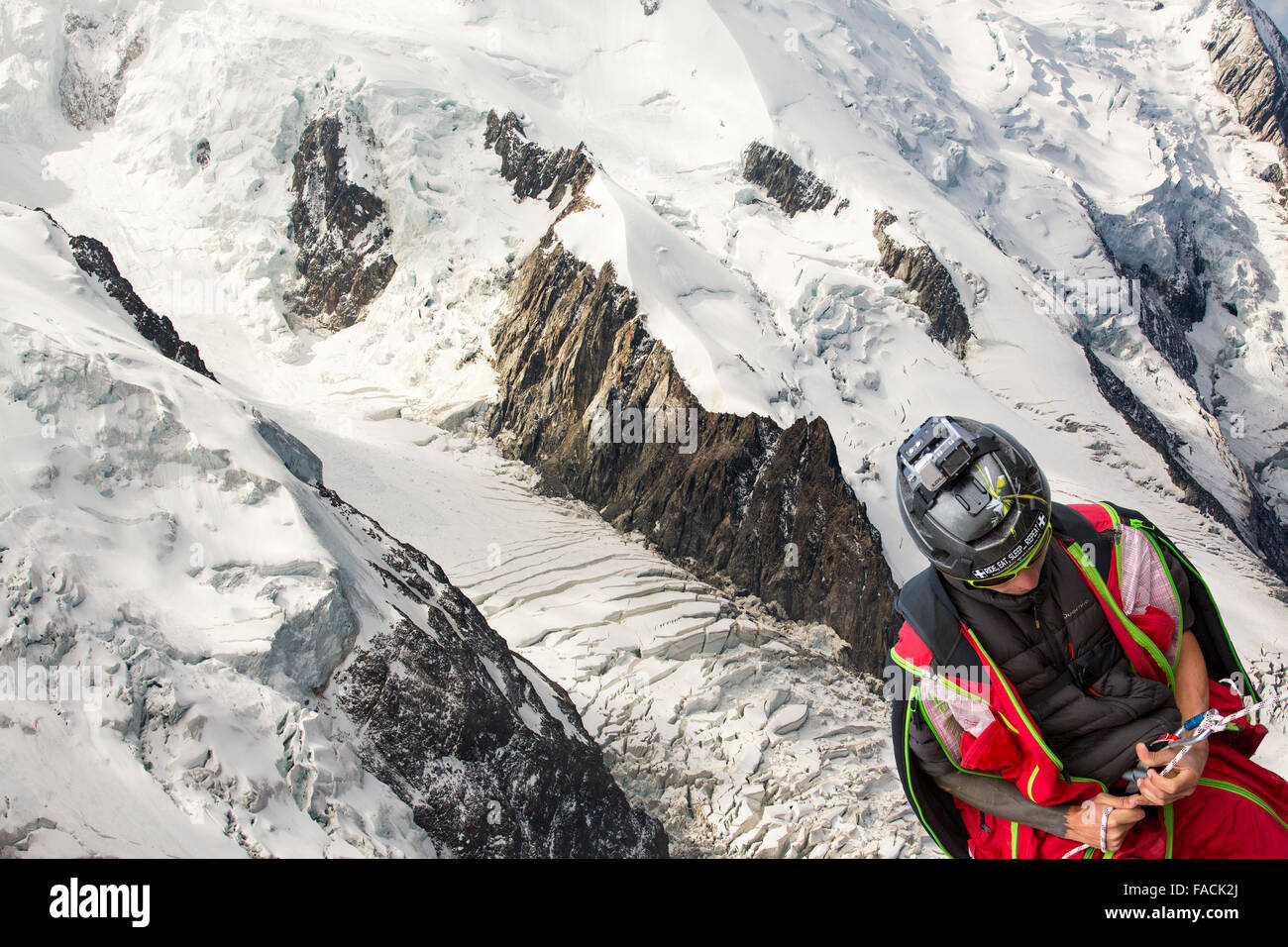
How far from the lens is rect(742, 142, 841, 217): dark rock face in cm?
6181

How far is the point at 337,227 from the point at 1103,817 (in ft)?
185

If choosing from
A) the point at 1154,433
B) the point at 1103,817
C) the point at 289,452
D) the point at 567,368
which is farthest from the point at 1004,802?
the point at 1154,433

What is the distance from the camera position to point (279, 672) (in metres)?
14.0

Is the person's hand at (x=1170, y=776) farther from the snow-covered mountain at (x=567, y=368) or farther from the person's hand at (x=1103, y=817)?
the snow-covered mountain at (x=567, y=368)

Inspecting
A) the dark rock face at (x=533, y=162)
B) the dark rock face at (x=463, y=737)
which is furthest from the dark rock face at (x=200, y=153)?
the dark rock face at (x=463, y=737)

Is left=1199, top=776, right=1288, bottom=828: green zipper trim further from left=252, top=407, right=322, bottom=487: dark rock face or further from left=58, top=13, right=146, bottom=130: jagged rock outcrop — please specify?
left=58, top=13, right=146, bottom=130: jagged rock outcrop

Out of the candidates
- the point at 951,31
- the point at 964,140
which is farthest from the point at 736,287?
the point at 951,31

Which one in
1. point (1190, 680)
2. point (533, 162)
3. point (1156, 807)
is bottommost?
point (533, 162)

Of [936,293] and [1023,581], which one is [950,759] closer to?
[1023,581]

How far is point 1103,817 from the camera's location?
3.10 metres

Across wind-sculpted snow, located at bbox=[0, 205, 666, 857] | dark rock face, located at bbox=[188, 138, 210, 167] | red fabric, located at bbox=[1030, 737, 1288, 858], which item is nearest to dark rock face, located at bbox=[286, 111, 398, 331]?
dark rock face, located at bbox=[188, 138, 210, 167]

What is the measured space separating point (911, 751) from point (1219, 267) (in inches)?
3815

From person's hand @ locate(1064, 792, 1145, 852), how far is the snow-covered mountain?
418 inches
